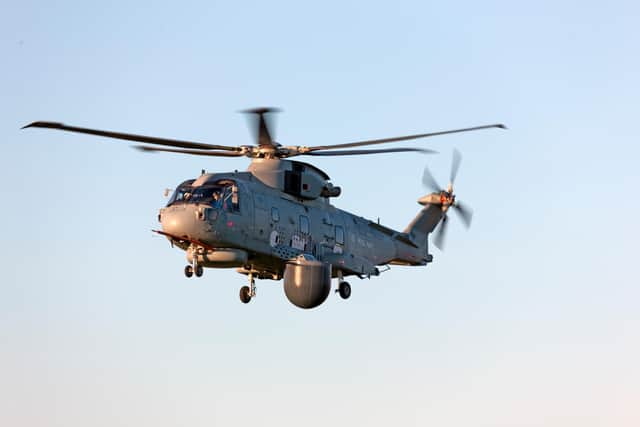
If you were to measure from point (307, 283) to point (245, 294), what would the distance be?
167 inches

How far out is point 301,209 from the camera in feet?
155

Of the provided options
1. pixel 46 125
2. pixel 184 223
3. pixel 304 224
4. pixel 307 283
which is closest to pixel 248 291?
pixel 304 224

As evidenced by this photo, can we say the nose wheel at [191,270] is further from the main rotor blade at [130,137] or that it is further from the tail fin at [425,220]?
the tail fin at [425,220]

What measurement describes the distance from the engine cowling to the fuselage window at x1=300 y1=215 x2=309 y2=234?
304 cm

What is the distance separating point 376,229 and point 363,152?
7378 millimetres

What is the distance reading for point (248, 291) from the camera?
46.6m

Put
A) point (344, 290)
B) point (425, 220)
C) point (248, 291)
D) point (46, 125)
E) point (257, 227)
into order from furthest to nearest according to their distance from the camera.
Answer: point (425, 220) → point (344, 290) → point (248, 291) → point (257, 227) → point (46, 125)

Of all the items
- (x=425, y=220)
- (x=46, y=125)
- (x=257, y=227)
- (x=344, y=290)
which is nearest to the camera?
(x=46, y=125)

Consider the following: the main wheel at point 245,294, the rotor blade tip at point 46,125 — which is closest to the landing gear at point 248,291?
the main wheel at point 245,294

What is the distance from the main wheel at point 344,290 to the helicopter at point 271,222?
0.09ft

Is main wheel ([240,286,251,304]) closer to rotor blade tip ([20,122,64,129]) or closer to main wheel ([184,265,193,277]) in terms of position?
main wheel ([184,265,193,277])

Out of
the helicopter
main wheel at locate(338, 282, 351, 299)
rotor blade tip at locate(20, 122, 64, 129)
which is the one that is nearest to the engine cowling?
the helicopter

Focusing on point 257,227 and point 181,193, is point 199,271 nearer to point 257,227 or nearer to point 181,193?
point 257,227

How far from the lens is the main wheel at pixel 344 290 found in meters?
49.0
